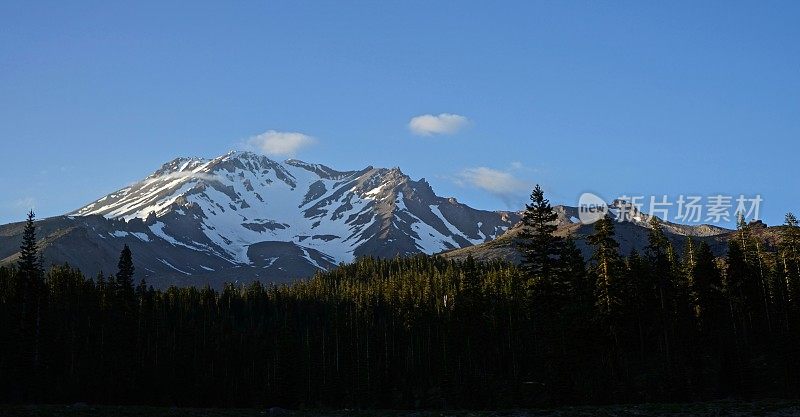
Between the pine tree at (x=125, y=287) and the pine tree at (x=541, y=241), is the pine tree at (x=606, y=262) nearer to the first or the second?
the pine tree at (x=541, y=241)

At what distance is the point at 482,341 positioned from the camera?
319 feet

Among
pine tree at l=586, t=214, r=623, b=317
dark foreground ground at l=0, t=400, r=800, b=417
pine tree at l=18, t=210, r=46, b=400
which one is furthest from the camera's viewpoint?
pine tree at l=18, t=210, r=46, b=400

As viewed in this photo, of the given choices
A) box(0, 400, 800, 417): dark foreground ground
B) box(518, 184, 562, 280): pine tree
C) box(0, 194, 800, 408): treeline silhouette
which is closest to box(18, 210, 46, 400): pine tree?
box(0, 194, 800, 408): treeline silhouette

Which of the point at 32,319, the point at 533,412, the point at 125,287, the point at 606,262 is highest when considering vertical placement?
the point at 125,287

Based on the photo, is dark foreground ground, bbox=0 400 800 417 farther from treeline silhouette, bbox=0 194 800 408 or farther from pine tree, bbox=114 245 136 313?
pine tree, bbox=114 245 136 313

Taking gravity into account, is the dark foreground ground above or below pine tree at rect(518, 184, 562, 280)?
below

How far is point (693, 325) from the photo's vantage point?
81.7 meters

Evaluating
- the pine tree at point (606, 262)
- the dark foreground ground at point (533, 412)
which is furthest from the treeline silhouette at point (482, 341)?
the dark foreground ground at point (533, 412)

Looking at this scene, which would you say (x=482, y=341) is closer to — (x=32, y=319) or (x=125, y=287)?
(x=125, y=287)

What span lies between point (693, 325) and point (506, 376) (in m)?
23.9

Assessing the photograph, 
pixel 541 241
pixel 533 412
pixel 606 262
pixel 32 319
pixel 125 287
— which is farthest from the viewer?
pixel 125 287

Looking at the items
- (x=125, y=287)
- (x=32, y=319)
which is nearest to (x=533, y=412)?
(x=32, y=319)

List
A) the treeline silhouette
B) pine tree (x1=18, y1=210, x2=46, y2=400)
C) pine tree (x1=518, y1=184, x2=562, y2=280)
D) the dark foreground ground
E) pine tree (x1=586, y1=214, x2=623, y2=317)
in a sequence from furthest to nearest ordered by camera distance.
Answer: pine tree (x1=18, y1=210, x2=46, y2=400) < the treeline silhouette < pine tree (x1=586, y1=214, x2=623, y2=317) < pine tree (x1=518, y1=184, x2=562, y2=280) < the dark foreground ground

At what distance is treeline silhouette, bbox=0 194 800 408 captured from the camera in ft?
188
